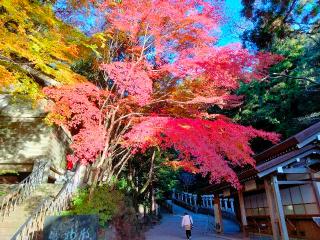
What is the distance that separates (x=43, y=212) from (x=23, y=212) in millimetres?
1467

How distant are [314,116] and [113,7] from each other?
42.1 feet

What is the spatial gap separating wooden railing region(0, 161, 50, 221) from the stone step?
239 mm

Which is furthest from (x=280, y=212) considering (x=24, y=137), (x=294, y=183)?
(x=24, y=137)

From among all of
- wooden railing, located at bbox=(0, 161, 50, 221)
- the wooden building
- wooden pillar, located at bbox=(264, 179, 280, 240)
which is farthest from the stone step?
wooden pillar, located at bbox=(264, 179, 280, 240)

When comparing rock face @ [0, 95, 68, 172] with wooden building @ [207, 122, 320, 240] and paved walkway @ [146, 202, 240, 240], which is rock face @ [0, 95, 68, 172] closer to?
paved walkway @ [146, 202, 240, 240]

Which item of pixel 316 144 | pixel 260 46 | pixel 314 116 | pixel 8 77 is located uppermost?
pixel 260 46

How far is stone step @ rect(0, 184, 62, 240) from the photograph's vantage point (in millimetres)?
9333

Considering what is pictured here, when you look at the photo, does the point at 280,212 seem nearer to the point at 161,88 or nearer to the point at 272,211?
the point at 272,211

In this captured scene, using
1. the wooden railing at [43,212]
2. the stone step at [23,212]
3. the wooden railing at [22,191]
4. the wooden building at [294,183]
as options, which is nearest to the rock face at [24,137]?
the wooden railing at [22,191]

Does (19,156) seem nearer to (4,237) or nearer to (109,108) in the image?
(109,108)

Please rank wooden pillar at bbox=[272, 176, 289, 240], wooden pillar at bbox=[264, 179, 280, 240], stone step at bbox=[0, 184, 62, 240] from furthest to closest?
wooden pillar at bbox=[264, 179, 280, 240], wooden pillar at bbox=[272, 176, 289, 240], stone step at bbox=[0, 184, 62, 240]

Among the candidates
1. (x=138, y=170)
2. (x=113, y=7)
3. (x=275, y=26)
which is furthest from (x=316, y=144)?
(x=138, y=170)

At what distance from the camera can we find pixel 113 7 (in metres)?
14.5

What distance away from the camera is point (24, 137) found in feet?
56.2
